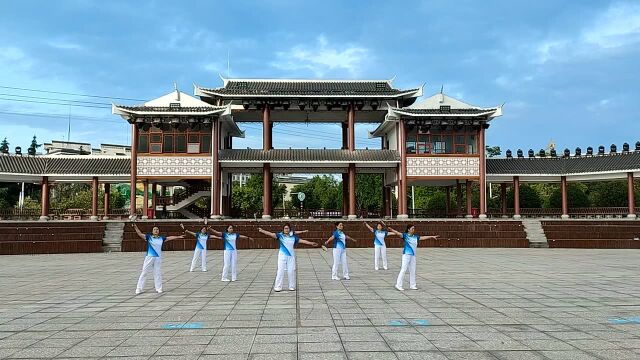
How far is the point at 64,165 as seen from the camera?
104 feet

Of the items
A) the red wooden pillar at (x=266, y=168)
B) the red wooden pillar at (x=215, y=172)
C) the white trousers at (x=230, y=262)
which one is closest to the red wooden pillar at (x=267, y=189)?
the red wooden pillar at (x=266, y=168)

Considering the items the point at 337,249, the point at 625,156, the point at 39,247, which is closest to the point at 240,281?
the point at 337,249

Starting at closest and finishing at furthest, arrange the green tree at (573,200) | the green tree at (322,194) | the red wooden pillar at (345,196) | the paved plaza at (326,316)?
the paved plaza at (326,316), the red wooden pillar at (345,196), the green tree at (573,200), the green tree at (322,194)

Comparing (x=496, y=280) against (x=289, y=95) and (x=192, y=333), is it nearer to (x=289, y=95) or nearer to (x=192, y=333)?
(x=192, y=333)

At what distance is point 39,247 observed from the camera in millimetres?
22578

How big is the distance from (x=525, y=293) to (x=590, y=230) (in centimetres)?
1867

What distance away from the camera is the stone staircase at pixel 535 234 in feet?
82.8

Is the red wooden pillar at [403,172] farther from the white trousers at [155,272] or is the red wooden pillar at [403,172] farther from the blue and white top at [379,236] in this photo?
the white trousers at [155,272]

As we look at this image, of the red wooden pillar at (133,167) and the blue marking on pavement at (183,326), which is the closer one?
the blue marking on pavement at (183,326)

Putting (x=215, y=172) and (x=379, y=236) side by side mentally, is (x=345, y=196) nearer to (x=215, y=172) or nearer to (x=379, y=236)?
(x=215, y=172)

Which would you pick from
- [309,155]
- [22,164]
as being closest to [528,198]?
[309,155]

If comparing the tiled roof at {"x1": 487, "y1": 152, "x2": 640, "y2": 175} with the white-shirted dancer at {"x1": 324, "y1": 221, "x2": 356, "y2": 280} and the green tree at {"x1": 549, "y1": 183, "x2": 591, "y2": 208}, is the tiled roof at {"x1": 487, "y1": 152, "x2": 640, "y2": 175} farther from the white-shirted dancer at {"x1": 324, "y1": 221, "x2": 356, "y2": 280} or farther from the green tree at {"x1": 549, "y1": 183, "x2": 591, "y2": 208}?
the white-shirted dancer at {"x1": 324, "y1": 221, "x2": 356, "y2": 280}

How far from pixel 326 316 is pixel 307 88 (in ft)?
87.0

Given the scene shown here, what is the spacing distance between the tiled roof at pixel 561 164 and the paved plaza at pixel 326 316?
1967 centimetres
